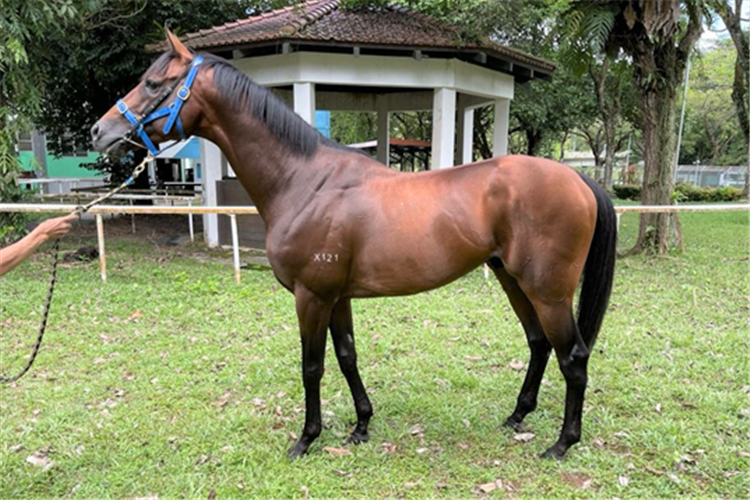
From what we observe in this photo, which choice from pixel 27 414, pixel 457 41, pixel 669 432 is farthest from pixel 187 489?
pixel 457 41

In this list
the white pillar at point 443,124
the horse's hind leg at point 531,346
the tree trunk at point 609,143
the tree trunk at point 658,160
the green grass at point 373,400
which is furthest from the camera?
the tree trunk at point 609,143

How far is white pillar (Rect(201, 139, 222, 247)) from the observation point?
8883mm

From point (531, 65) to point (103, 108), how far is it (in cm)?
1012

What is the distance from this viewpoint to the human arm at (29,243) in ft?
6.85

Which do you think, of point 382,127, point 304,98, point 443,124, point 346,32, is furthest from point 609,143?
point 304,98

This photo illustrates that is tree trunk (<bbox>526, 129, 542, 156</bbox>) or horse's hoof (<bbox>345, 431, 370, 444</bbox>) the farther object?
tree trunk (<bbox>526, 129, 542, 156</bbox>)

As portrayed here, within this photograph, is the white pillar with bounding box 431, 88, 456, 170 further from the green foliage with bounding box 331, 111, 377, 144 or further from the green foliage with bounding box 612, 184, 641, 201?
the green foliage with bounding box 612, 184, 641, 201

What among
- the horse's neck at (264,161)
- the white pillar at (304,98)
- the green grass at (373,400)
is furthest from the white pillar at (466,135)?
the horse's neck at (264,161)

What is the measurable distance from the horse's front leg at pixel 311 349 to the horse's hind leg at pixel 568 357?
1148 millimetres

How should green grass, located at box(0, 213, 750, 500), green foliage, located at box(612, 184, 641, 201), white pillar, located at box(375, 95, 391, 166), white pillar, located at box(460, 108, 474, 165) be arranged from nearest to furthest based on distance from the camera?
green grass, located at box(0, 213, 750, 500), white pillar, located at box(460, 108, 474, 165), white pillar, located at box(375, 95, 391, 166), green foliage, located at box(612, 184, 641, 201)

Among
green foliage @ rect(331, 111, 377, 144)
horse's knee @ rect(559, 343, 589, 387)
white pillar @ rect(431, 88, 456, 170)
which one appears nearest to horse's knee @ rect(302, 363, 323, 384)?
horse's knee @ rect(559, 343, 589, 387)

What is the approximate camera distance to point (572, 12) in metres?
6.97

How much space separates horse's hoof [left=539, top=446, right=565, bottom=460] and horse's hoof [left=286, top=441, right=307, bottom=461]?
4.36 ft

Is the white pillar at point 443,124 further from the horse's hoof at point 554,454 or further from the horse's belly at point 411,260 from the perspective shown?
the horse's hoof at point 554,454
